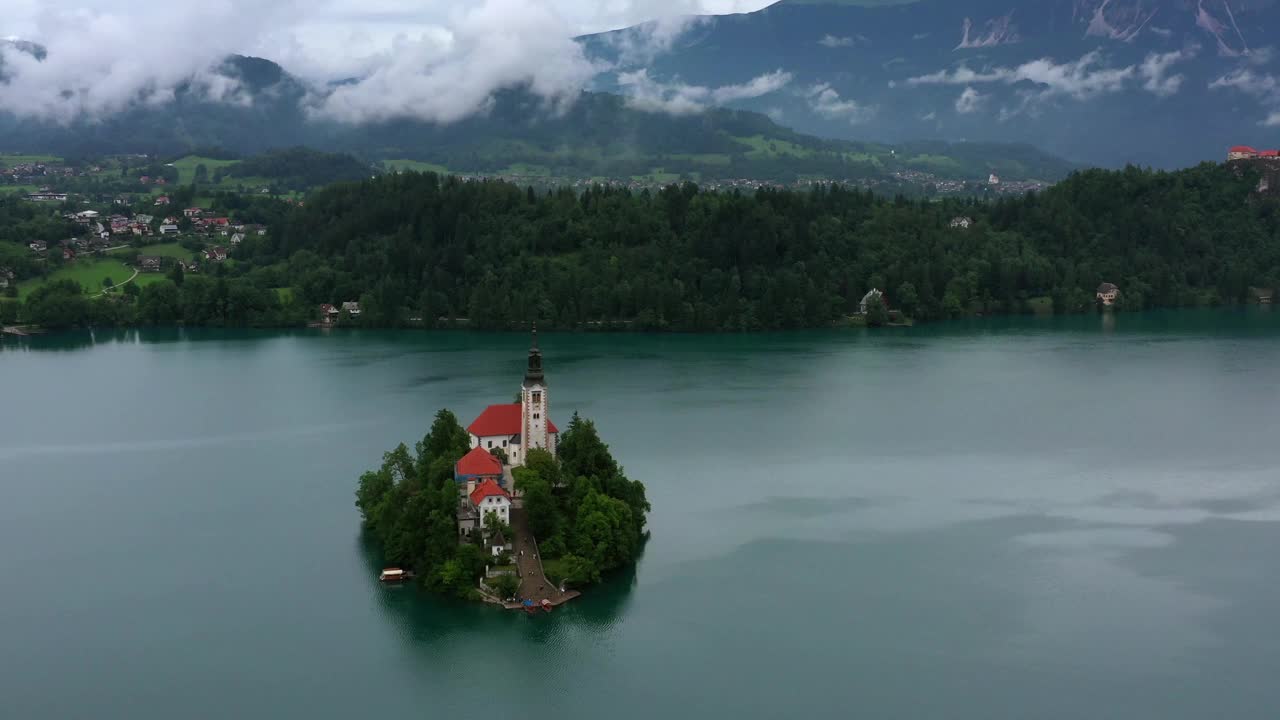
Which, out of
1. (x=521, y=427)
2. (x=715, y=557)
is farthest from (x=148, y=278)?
(x=715, y=557)

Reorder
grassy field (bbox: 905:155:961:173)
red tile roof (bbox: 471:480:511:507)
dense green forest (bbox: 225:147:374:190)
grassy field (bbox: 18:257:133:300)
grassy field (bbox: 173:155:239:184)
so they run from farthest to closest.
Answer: grassy field (bbox: 905:155:961:173), grassy field (bbox: 173:155:239:184), dense green forest (bbox: 225:147:374:190), grassy field (bbox: 18:257:133:300), red tile roof (bbox: 471:480:511:507)

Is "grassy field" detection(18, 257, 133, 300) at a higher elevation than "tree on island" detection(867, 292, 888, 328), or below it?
higher

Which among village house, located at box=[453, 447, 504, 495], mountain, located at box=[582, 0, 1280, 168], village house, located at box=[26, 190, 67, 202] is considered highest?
mountain, located at box=[582, 0, 1280, 168]

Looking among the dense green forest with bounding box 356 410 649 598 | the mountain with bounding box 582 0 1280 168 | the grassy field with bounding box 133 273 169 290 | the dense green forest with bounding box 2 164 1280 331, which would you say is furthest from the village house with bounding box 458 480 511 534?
the mountain with bounding box 582 0 1280 168

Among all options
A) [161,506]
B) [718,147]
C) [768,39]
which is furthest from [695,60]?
[161,506]

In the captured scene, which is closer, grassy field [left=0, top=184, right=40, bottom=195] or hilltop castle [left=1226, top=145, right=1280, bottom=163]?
hilltop castle [left=1226, top=145, right=1280, bottom=163]

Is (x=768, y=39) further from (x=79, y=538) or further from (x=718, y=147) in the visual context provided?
(x=79, y=538)

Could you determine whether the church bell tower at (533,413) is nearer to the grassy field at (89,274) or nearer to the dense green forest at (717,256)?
the dense green forest at (717,256)

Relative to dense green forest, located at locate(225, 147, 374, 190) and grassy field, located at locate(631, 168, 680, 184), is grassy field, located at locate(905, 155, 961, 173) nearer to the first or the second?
grassy field, located at locate(631, 168, 680, 184)

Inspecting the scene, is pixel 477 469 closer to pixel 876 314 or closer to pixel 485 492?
pixel 485 492
